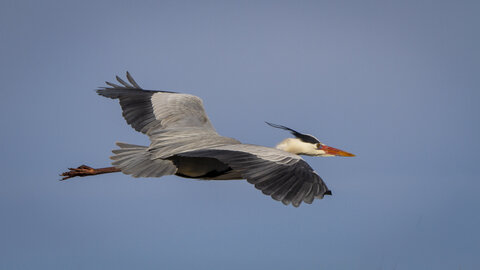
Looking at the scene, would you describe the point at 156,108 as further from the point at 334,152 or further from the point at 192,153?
the point at 334,152

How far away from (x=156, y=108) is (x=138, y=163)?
7.63 feet

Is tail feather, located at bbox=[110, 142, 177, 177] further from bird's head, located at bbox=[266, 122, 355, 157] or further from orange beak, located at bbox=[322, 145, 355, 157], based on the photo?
orange beak, located at bbox=[322, 145, 355, 157]

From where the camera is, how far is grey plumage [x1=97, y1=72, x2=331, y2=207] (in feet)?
24.5

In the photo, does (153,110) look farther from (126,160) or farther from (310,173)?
(310,173)

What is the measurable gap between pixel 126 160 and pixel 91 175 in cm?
167

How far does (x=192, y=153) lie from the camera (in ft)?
29.5

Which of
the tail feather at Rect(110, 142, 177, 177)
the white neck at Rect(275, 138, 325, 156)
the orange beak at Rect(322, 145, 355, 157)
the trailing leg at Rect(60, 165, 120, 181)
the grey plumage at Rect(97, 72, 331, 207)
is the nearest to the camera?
the grey plumage at Rect(97, 72, 331, 207)

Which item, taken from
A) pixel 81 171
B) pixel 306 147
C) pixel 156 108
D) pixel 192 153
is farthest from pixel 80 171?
pixel 306 147

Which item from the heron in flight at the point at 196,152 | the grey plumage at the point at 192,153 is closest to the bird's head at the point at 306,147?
the heron in flight at the point at 196,152

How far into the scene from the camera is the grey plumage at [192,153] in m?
7.47

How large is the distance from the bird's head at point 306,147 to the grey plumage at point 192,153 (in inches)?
56.9

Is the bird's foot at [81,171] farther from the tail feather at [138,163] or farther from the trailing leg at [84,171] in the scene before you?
the tail feather at [138,163]

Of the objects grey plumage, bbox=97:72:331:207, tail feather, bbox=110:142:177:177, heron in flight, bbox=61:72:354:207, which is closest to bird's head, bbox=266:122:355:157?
heron in flight, bbox=61:72:354:207

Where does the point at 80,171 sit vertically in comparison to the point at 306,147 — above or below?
below
